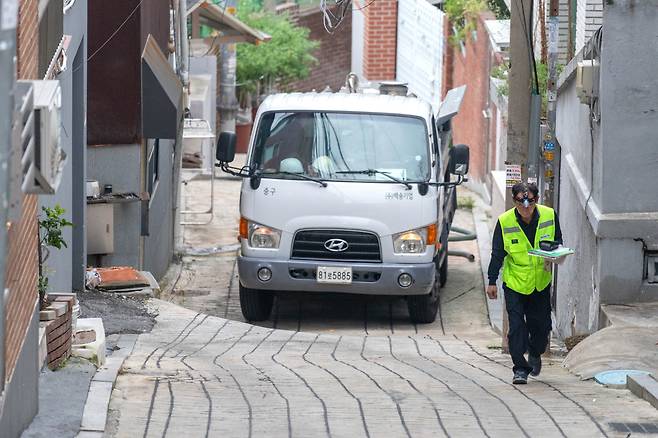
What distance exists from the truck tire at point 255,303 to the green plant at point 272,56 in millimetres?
19548

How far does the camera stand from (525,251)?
10.4m

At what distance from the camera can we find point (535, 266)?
10438 millimetres

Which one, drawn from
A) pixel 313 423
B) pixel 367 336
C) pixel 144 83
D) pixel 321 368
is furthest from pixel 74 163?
pixel 313 423

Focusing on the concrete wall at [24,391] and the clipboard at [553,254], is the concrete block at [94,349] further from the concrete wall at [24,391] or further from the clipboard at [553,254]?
the clipboard at [553,254]

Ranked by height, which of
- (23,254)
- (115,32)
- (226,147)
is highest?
(115,32)

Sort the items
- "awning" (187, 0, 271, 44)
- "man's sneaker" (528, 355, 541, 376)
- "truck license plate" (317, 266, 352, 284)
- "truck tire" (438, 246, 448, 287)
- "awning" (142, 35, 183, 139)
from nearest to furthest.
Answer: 1. "man's sneaker" (528, 355, 541, 376)
2. "truck license plate" (317, 266, 352, 284)
3. "awning" (142, 35, 183, 139)
4. "truck tire" (438, 246, 448, 287)
5. "awning" (187, 0, 271, 44)

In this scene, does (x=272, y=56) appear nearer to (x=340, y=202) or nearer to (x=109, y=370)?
(x=340, y=202)

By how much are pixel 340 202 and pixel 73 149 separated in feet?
9.47

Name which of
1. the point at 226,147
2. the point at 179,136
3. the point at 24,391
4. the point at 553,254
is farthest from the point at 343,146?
the point at 24,391

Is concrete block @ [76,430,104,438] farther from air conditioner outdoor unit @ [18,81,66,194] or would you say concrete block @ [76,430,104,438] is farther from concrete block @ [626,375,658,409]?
concrete block @ [626,375,658,409]

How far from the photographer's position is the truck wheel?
50.9ft

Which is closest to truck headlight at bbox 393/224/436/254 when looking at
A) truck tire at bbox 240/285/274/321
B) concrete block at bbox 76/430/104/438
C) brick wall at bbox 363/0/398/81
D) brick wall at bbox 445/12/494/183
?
truck tire at bbox 240/285/274/321

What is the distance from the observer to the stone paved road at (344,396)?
8.23 meters

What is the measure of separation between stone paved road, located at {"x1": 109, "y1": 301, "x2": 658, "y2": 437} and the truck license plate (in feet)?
7.08
